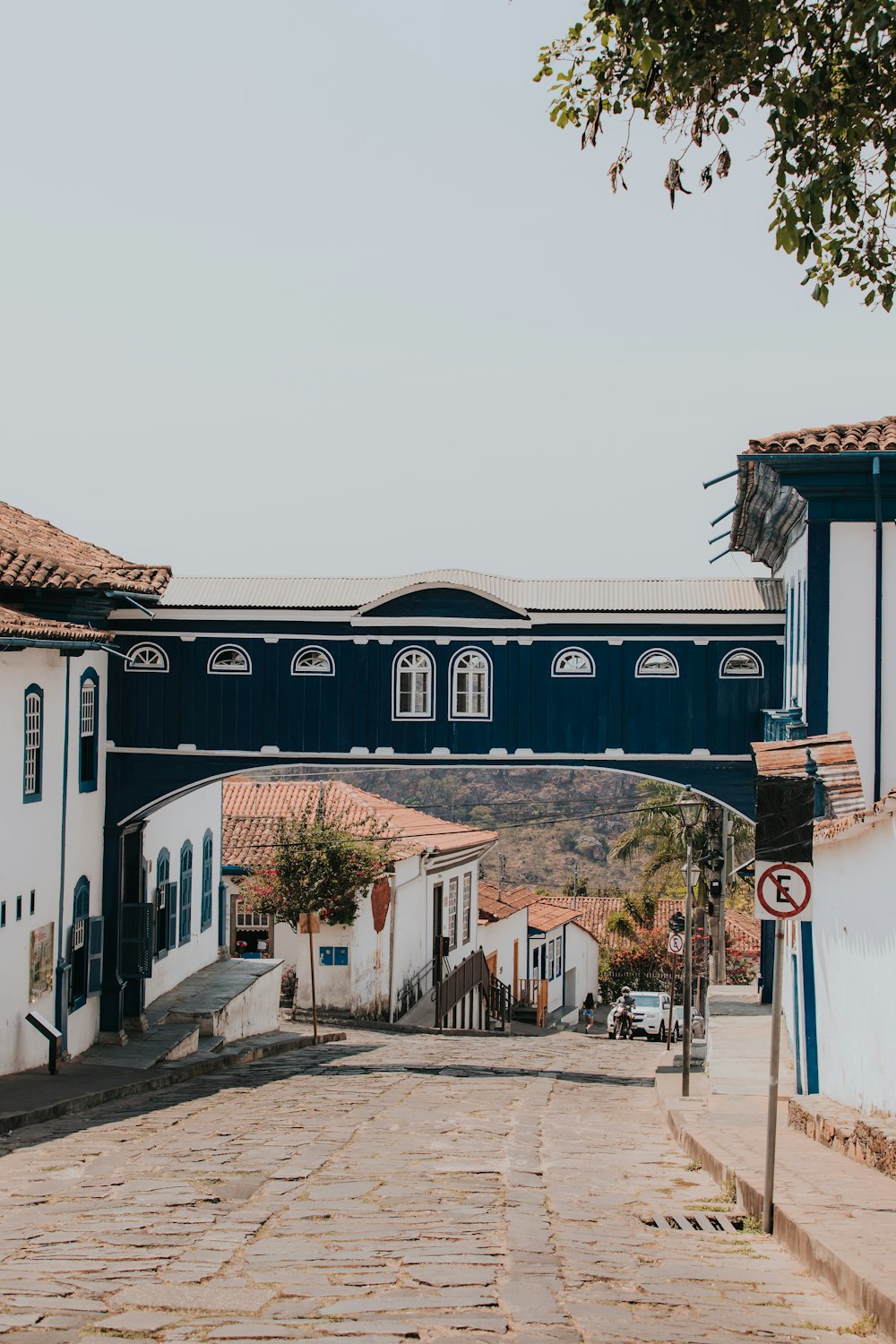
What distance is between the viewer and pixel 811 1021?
1557 cm

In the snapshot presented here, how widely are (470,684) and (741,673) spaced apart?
429 cm

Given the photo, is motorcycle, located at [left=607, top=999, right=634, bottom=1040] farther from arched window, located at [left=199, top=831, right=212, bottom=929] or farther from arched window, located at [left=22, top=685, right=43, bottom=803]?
arched window, located at [left=22, top=685, right=43, bottom=803]

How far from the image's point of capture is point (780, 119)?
8.48 m

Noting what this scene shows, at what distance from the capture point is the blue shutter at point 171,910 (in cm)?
2734

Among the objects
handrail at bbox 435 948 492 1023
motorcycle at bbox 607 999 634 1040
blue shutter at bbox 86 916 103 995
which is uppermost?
blue shutter at bbox 86 916 103 995

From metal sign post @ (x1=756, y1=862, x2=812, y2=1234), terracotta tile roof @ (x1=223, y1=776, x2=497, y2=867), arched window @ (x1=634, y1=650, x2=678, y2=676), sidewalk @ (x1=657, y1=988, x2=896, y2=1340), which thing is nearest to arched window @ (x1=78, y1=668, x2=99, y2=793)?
arched window @ (x1=634, y1=650, x2=678, y2=676)

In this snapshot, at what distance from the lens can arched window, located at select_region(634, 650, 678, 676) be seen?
2344 centimetres

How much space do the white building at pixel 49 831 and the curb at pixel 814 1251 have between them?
1029 cm

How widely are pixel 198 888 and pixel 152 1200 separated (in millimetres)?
20479

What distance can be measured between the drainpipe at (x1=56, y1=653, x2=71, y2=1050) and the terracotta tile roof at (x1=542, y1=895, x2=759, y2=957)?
116 ft

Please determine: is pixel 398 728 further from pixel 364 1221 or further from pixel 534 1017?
pixel 534 1017

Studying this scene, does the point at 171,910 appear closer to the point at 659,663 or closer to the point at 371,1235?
the point at 659,663

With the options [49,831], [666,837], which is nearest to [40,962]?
[49,831]

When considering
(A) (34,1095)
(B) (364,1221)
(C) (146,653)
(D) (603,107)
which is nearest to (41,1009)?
(A) (34,1095)
